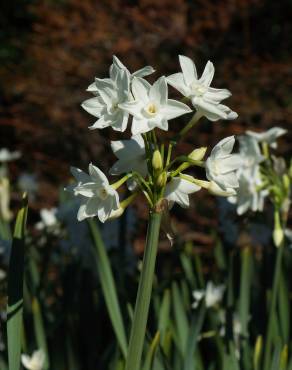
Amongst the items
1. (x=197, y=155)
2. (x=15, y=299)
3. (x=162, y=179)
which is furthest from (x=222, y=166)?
(x=15, y=299)

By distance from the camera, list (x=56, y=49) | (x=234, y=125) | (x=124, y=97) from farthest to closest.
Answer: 1. (x=56, y=49)
2. (x=234, y=125)
3. (x=124, y=97)

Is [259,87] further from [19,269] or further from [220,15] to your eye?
[19,269]

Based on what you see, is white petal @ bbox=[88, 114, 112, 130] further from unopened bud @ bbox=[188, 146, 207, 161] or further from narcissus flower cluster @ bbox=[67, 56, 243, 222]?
unopened bud @ bbox=[188, 146, 207, 161]

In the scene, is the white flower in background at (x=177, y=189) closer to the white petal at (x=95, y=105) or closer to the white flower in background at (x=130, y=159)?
the white flower in background at (x=130, y=159)


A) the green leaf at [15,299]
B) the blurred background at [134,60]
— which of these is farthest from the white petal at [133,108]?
the blurred background at [134,60]

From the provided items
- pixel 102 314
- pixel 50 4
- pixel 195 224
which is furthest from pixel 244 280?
pixel 50 4
